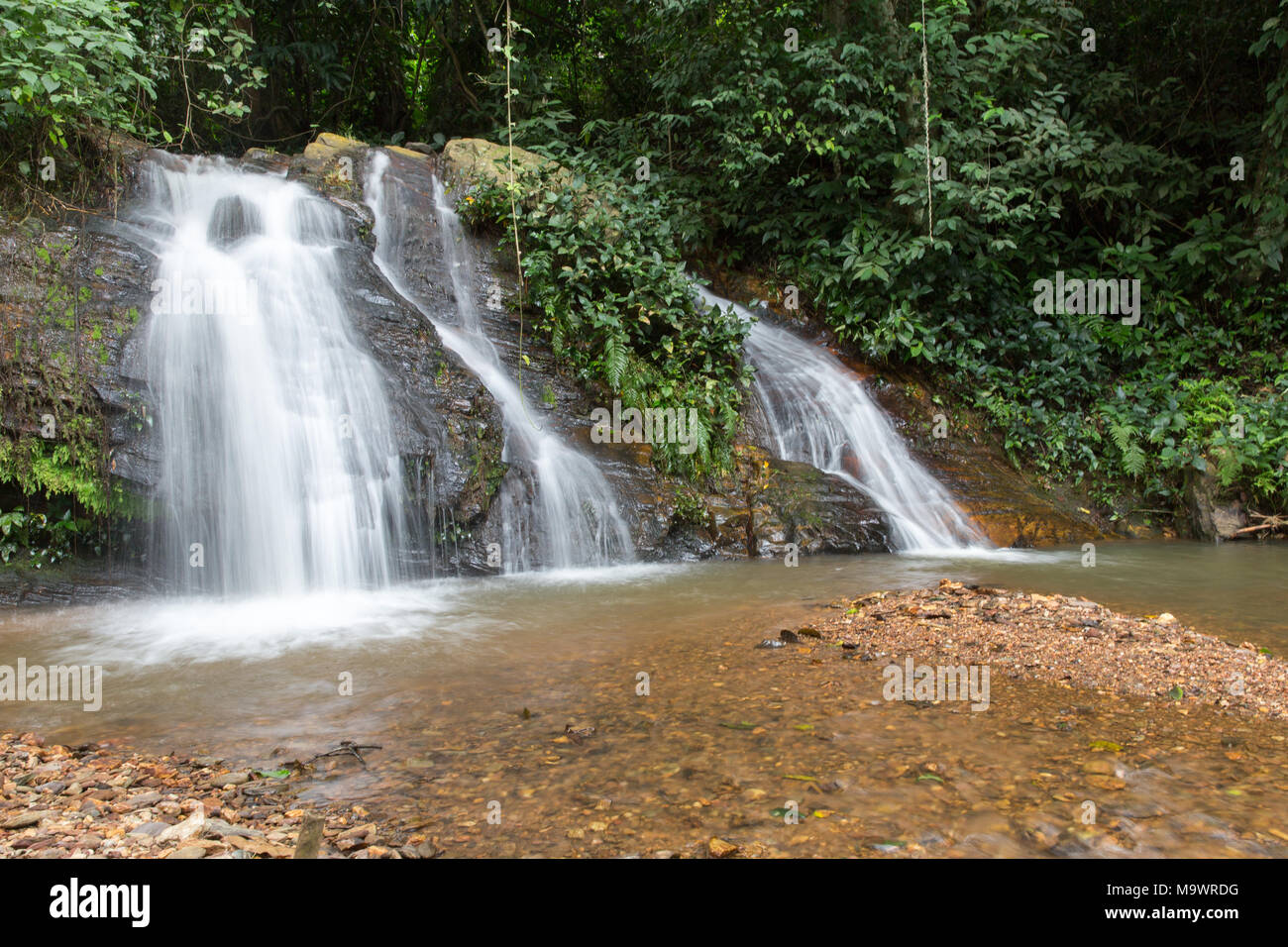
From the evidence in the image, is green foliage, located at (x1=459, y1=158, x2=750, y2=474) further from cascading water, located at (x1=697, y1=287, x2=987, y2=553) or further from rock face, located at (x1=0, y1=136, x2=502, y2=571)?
rock face, located at (x1=0, y1=136, x2=502, y2=571)

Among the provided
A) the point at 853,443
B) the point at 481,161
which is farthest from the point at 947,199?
the point at 481,161

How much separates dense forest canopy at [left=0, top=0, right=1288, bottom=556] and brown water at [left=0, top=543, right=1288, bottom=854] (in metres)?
3.92

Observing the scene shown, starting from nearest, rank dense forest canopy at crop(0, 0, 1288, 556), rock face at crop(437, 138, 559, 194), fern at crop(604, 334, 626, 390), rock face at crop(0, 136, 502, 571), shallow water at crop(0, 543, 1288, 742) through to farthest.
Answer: shallow water at crop(0, 543, 1288, 742) < rock face at crop(0, 136, 502, 571) < fern at crop(604, 334, 626, 390) < dense forest canopy at crop(0, 0, 1288, 556) < rock face at crop(437, 138, 559, 194)

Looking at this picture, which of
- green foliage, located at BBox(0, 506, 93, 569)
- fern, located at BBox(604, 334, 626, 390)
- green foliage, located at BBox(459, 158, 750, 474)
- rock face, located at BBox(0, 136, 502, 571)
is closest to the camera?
green foliage, located at BBox(0, 506, 93, 569)

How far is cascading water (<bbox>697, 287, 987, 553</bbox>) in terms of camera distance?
900 cm

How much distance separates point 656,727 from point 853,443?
6.73m

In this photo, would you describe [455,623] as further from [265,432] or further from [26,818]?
[26,818]

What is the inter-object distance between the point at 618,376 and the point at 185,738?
5.84 metres

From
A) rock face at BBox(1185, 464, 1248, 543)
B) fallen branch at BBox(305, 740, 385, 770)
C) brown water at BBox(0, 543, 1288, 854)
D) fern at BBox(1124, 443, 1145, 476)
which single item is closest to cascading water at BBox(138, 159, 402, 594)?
brown water at BBox(0, 543, 1288, 854)

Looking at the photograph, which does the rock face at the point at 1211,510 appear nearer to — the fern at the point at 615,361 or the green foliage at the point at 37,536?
the fern at the point at 615,361

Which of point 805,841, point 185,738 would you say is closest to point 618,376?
point 185,738

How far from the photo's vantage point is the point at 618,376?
29.2 ft
